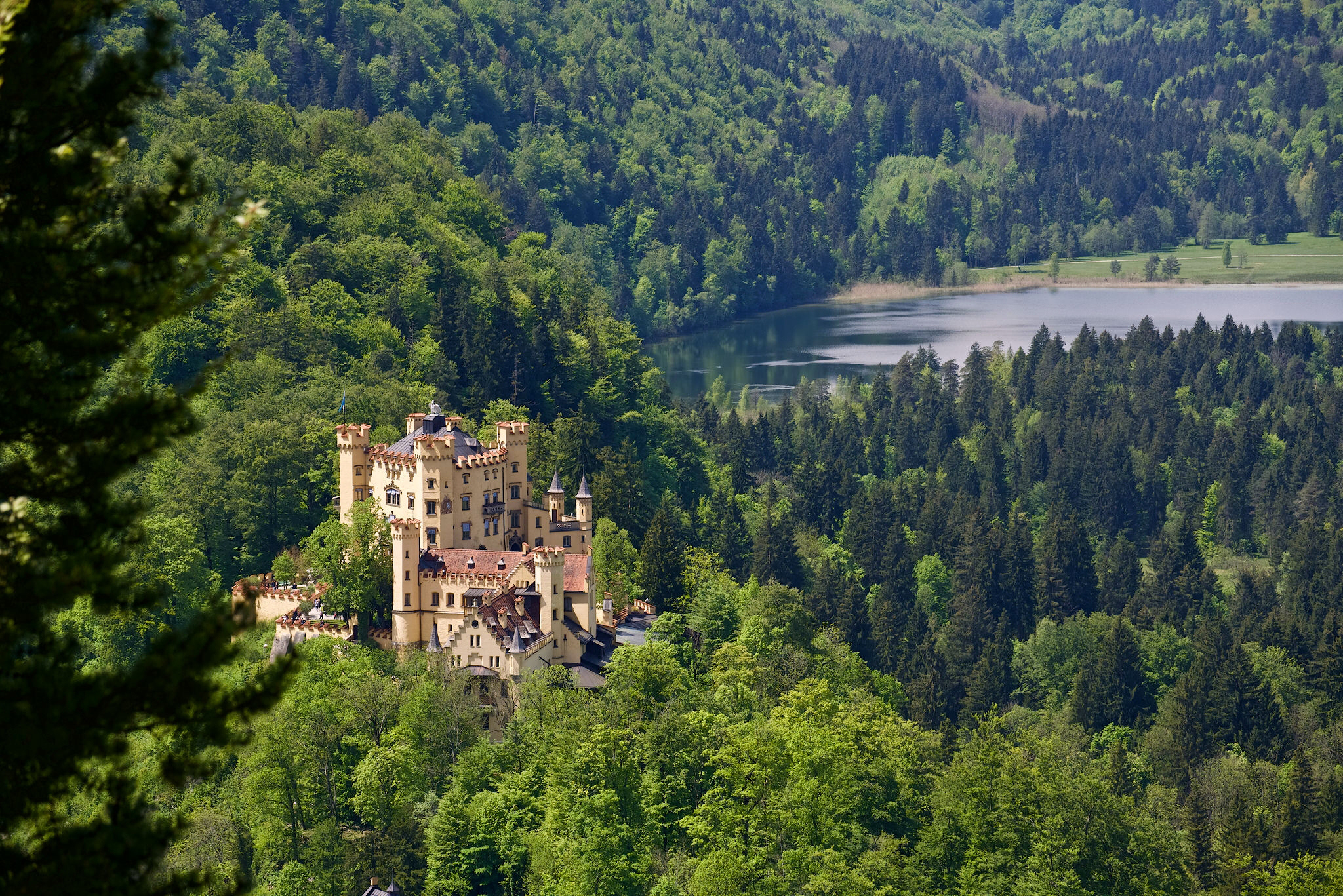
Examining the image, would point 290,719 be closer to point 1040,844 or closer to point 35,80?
point 1040,844

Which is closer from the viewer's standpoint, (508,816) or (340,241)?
(508,816)

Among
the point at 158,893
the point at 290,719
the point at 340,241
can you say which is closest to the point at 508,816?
the point at 290,719

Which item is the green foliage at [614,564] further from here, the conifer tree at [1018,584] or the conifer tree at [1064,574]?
the conifer tree at [1064,574]

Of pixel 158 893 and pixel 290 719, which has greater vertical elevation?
pixel 158 893

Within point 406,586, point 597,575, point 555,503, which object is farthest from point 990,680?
point 406,586

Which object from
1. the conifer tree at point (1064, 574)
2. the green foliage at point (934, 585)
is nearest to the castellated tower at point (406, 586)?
the green foliage at point (934, 585)

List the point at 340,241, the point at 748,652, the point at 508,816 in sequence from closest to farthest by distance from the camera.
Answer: the point at 508,816 → the point at 748,652 → the point at 340,241

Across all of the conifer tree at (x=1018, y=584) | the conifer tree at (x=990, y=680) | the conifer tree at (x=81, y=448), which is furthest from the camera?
the conifer tree at (x=1018, y=584)
